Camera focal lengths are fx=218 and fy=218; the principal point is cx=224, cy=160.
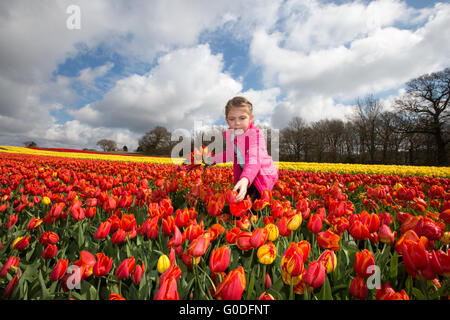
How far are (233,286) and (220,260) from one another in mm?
197

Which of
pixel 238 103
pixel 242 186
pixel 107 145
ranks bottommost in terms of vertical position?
pixel 242 186

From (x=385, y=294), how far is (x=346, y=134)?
184 ft

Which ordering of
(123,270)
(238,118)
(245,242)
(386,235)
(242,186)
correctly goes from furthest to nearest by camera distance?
(238,118), (242,186), (386,235), (245,242), (123,270)

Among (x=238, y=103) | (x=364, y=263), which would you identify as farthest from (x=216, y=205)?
(x=238, y=103)

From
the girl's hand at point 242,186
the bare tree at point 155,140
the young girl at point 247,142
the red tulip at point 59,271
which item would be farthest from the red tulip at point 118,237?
the bare tree at point 155,140

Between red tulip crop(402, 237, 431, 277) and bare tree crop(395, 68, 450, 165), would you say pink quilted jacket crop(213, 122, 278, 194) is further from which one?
bare tree crop(395, 68, 450, 165)

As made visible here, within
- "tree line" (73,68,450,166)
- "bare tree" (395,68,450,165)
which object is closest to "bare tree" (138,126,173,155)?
"tree line" (73,68,450,166)

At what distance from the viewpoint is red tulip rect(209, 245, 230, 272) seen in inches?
39.4

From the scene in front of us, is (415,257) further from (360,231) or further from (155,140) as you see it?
(155,140)

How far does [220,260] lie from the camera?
101 cm

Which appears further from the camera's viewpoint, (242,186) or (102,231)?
(242,186)

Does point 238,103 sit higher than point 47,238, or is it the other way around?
point 238,103
